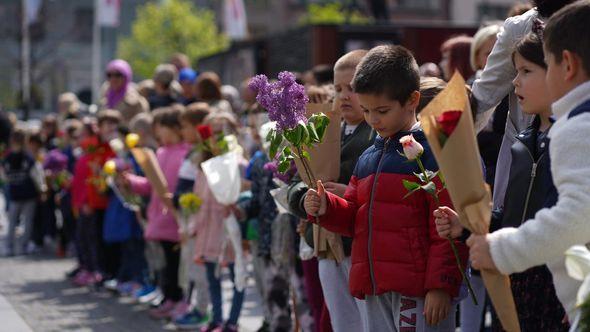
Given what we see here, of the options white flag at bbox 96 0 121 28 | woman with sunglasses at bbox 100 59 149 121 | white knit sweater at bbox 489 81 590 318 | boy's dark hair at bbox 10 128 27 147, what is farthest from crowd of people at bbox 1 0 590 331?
white flag at bbox 96 0 121 28

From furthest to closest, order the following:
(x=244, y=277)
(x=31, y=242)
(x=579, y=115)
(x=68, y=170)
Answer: (x=31, y=242) → (x=68, y=170) → (x=244, y=277) → (x=579, y=115)

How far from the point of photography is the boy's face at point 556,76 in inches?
140

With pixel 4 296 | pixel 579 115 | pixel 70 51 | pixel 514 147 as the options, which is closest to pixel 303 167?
pixel 514 147

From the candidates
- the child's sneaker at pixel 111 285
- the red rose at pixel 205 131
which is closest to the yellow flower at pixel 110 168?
the child's sneaker at pixel 111 285

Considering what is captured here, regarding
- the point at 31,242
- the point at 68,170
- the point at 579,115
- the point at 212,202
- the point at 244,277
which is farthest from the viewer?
the point at 31,242

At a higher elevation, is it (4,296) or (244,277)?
(244,277)

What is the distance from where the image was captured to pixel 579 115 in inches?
136

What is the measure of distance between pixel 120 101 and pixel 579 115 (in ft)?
34.0

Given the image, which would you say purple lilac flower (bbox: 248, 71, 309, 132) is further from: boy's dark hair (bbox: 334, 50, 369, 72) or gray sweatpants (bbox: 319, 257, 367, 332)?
gray sweatpants (bbox: 319, 257, 367, 332)

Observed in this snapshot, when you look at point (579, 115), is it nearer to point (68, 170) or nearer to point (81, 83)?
point (68, 170)

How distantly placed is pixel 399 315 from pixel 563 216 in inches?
59.4

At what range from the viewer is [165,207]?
370 inches

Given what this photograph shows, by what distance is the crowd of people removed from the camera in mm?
3535

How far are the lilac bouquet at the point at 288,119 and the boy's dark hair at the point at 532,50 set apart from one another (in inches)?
42.2
